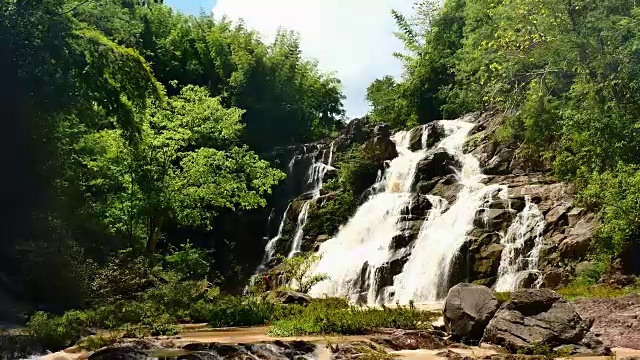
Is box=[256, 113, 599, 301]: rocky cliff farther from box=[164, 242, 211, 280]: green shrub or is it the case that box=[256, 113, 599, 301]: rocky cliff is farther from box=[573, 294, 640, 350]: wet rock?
box=[164, 242, 211, 280]: green shrub

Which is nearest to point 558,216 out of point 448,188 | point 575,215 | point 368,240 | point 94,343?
point 575,215

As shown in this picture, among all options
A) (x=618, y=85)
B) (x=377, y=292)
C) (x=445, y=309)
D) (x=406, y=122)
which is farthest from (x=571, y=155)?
(x=406, y=122)

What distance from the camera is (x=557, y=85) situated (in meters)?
24.7

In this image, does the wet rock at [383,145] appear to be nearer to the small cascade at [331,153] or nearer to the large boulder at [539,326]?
the small cascade at [331,153]

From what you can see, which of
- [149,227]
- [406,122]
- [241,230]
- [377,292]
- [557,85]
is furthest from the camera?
[406,122]

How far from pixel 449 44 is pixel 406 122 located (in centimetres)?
717

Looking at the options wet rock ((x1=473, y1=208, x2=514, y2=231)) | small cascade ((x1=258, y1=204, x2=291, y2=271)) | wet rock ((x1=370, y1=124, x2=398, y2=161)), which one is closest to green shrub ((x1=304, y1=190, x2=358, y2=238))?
small cascade ((x1=258, y1=204, x2=291, y2=271))

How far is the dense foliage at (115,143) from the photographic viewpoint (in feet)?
39.0

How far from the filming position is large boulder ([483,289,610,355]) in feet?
28.9

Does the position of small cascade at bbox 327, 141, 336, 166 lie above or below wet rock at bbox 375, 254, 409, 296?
above

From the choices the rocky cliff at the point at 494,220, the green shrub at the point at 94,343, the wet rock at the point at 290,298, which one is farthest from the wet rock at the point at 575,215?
the green shrub at the point at 94,343

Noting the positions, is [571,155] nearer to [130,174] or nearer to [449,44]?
[130,174]

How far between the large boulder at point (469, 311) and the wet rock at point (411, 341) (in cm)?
36

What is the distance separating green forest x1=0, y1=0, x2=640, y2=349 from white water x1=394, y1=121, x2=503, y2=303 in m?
3.57
